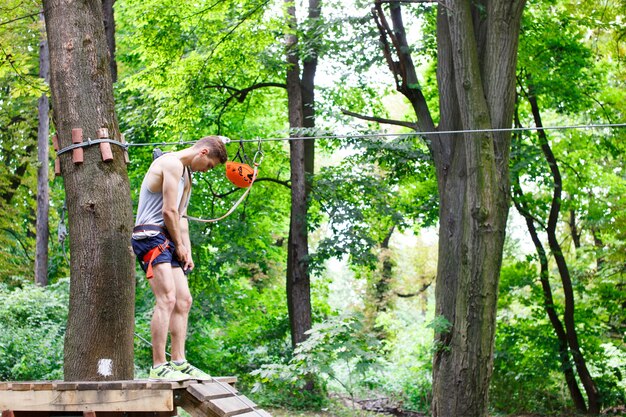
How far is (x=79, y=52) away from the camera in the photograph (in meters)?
5.80

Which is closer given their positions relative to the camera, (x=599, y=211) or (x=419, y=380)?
(x=599, y=211)

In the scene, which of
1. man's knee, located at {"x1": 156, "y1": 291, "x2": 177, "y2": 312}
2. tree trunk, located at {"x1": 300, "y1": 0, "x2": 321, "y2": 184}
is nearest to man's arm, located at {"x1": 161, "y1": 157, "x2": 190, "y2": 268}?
man's knee, located at {"x1": 156, "y1": 291, "x2": 177, "y2": 312}

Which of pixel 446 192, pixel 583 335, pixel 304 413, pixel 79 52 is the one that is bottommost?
pixel 304 413

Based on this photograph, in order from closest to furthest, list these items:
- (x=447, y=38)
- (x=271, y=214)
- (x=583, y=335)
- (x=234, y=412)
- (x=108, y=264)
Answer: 1. (x=234, y=412)
2. (x=108, y=264)
3. (x=447, y=38)
4. (x=583, y=335)
5. (x=271, y=214)

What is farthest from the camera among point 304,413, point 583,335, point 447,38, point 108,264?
point 583,335

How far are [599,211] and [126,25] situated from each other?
1079cm

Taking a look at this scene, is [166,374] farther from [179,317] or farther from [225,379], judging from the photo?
[225,379]

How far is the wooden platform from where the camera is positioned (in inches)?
184


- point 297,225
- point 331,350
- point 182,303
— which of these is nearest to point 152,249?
point 182,303

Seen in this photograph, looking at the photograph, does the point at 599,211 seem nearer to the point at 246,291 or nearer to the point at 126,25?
the point at 246,291

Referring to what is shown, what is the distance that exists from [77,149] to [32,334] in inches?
307

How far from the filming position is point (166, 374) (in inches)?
196

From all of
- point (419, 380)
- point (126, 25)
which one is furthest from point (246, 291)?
point (126, 25)

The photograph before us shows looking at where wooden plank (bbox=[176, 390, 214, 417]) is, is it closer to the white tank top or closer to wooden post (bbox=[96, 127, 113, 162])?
the white tank top
